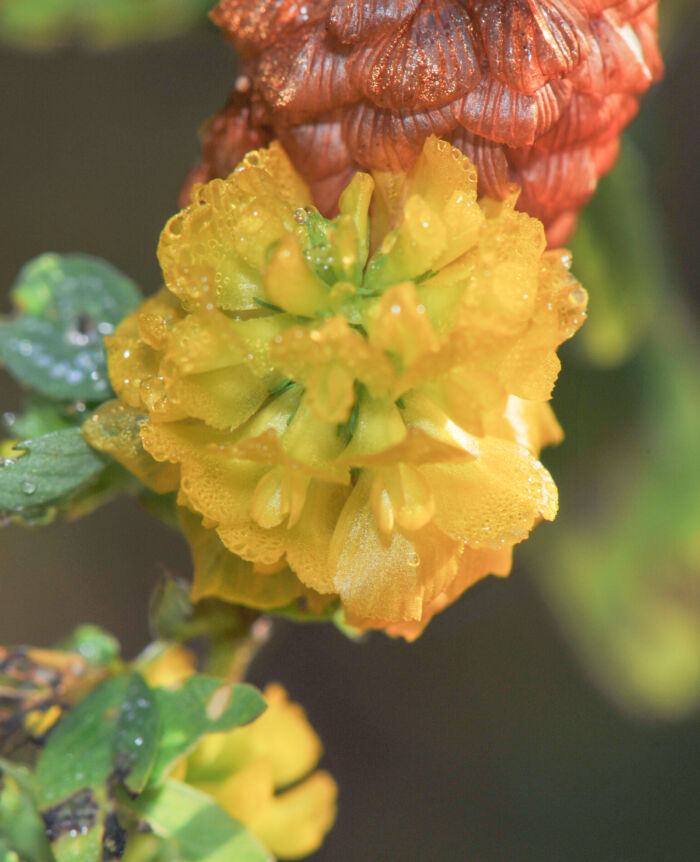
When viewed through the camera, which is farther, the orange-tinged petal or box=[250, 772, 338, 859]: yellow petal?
box=[250, 772, 338, 859]: yellow petal

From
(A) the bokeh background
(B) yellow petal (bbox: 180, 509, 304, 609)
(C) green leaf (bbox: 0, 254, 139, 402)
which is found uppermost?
(C) green leaf (bbox: 0, 254, 139, 402)

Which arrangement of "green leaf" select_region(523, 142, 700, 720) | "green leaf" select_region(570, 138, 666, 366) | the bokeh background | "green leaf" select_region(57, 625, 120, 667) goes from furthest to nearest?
the bokeh background → "green leaf" select_region(523, 142, 700, 720) → "green leaf" select_region(570, 138, 666, 366) → "green leaf" select_region(57, 625, 120, 667)

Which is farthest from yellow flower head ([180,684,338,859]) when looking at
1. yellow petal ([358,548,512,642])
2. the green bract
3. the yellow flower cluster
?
the green bract

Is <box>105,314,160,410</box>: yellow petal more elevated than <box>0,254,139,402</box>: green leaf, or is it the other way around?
<box>105,314,160,410</box>: yellow petal

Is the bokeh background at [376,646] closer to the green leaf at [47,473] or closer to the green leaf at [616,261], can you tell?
the green leaf at [616,261]

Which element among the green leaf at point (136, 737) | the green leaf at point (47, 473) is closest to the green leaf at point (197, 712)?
the green leaf at point (136, 737)

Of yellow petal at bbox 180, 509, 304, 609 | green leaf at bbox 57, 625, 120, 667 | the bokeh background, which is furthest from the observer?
the bokeh background

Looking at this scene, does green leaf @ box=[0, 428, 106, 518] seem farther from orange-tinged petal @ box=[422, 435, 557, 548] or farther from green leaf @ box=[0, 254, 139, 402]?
orange-tinged petal @ box=[422, 435, 557, 548]

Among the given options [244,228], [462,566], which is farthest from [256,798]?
[244,228]

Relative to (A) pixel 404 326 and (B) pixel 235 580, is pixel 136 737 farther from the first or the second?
(A) pixel 404 326
